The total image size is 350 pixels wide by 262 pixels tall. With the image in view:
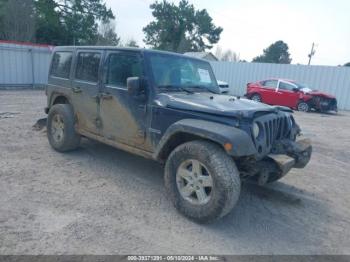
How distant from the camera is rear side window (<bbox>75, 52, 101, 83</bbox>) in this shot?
4645 mm

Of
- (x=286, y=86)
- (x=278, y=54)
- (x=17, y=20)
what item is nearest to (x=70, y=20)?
(x=17, y=20)

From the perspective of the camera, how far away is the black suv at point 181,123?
124 inches

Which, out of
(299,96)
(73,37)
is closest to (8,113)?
(299,96)

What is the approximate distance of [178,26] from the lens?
4147 cm

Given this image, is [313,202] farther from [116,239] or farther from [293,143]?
[116,239]

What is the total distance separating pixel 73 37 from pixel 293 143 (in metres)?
28.1

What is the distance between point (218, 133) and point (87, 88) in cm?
267

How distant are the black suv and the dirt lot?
1.21ft

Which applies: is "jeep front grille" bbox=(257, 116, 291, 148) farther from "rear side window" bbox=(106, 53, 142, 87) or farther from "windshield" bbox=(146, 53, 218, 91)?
"rear side window" bbox=(106, 53, 142, 87)

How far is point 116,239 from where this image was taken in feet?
9.69

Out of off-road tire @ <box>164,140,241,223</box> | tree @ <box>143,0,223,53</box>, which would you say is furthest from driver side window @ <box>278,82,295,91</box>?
tree @ <box>143,0,223,53</box>

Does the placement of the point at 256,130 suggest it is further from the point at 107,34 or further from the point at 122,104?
the point at 107,34

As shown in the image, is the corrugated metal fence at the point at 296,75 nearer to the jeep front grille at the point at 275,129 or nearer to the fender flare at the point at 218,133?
the jeep front grille at the point at 275,129

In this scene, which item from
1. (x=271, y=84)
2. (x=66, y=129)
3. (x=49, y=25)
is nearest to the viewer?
(x=66, y=129)
